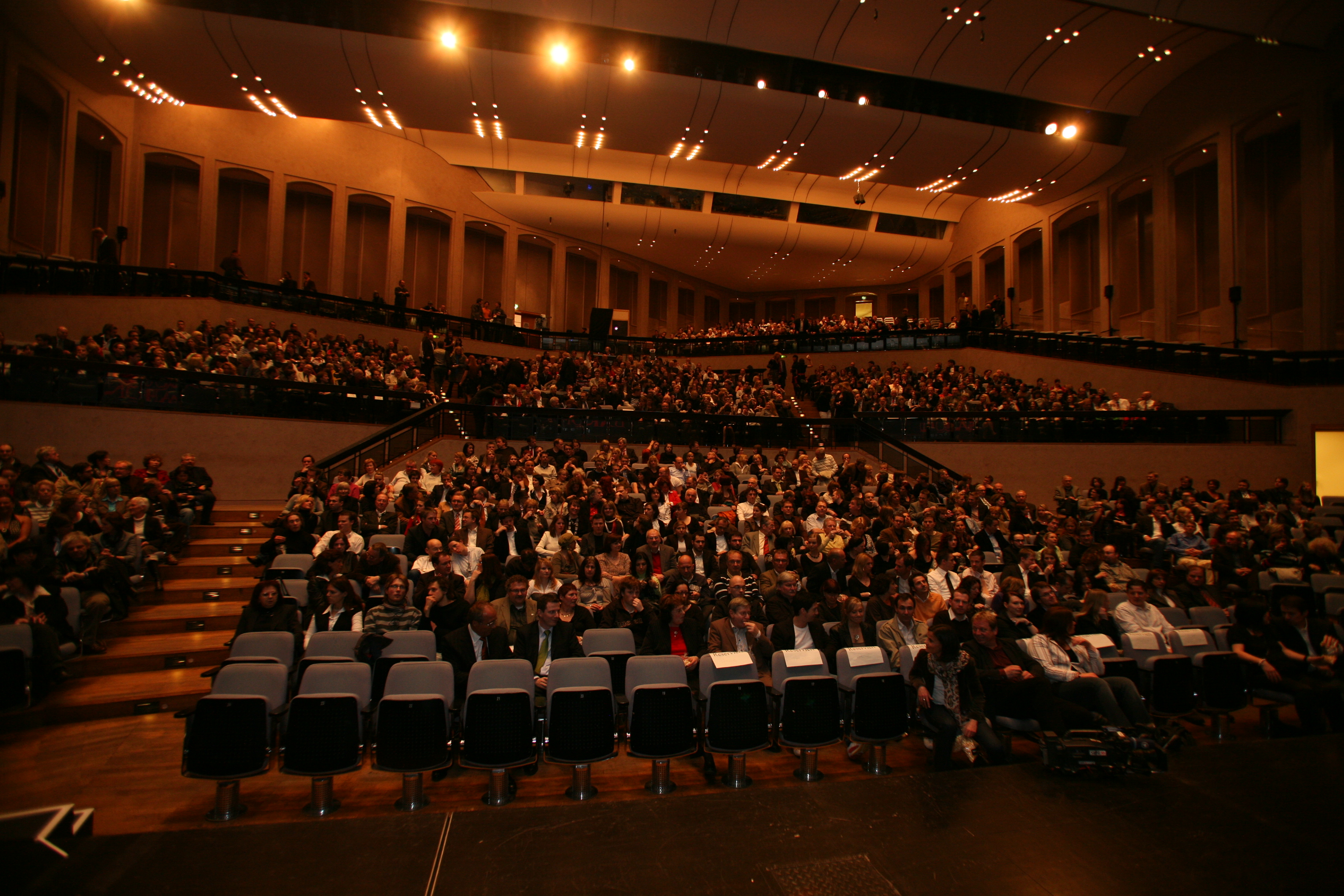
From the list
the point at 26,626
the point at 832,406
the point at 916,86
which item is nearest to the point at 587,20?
the point at 916,86

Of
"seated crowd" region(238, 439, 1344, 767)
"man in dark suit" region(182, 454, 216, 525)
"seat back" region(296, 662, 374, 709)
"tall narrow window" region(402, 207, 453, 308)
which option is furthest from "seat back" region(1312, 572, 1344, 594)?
"tall narrow window" region(402, 207, 453, 308)

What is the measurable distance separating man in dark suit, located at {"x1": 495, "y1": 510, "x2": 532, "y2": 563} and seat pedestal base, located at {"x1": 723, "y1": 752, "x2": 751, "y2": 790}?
3.66 meters

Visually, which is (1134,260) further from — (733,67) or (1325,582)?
(1325,582)

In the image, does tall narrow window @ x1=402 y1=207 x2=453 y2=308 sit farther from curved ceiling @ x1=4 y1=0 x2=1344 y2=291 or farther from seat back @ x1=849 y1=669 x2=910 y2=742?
seat back @ x1=849 y1=669 x2=910 y2=742

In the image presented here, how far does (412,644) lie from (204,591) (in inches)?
138

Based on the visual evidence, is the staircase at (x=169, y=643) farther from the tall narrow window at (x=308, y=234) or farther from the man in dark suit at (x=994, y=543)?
the tall narrow window at (x=308, y=234)

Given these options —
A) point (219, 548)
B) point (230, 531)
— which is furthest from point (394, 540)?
point (230, 531)

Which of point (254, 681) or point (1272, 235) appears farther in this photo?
point (1272, 235)

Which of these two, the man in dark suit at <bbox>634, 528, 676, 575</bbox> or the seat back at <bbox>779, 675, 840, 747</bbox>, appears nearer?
the seat back at <bbox>779, 675, 840, 747</bbox>

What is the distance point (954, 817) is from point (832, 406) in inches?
544

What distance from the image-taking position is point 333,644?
4.77 m

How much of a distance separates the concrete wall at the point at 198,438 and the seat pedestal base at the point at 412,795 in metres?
8.31

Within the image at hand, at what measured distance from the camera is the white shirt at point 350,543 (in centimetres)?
673

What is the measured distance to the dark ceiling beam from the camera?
44.4 ft
